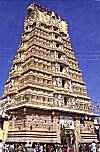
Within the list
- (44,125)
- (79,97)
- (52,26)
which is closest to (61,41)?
(52,26)

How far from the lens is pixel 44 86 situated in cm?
2919

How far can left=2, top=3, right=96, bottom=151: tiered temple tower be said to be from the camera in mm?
26328

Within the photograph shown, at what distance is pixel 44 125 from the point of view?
87.9 feet

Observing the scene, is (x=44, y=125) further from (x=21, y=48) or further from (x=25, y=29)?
(x=25, y=29)

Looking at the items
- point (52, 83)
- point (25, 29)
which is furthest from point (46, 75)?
point (25, 29)

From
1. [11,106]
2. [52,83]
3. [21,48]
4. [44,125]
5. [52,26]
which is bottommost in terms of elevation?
[44,125]

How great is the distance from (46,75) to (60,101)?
404cm

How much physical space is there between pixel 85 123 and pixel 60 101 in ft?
17.7

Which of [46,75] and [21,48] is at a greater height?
[21,48]

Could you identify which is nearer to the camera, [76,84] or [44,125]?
[44,125]

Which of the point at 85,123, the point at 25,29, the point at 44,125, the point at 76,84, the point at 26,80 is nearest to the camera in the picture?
the point at 44,125

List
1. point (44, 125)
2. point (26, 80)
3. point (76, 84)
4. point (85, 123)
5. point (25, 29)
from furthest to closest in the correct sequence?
point (25, 29), point (76, 84), point (85, 123), point (26, 80), point (44, 125)

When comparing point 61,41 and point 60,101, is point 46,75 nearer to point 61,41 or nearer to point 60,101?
point 60,101

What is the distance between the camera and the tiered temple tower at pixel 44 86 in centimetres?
2633
